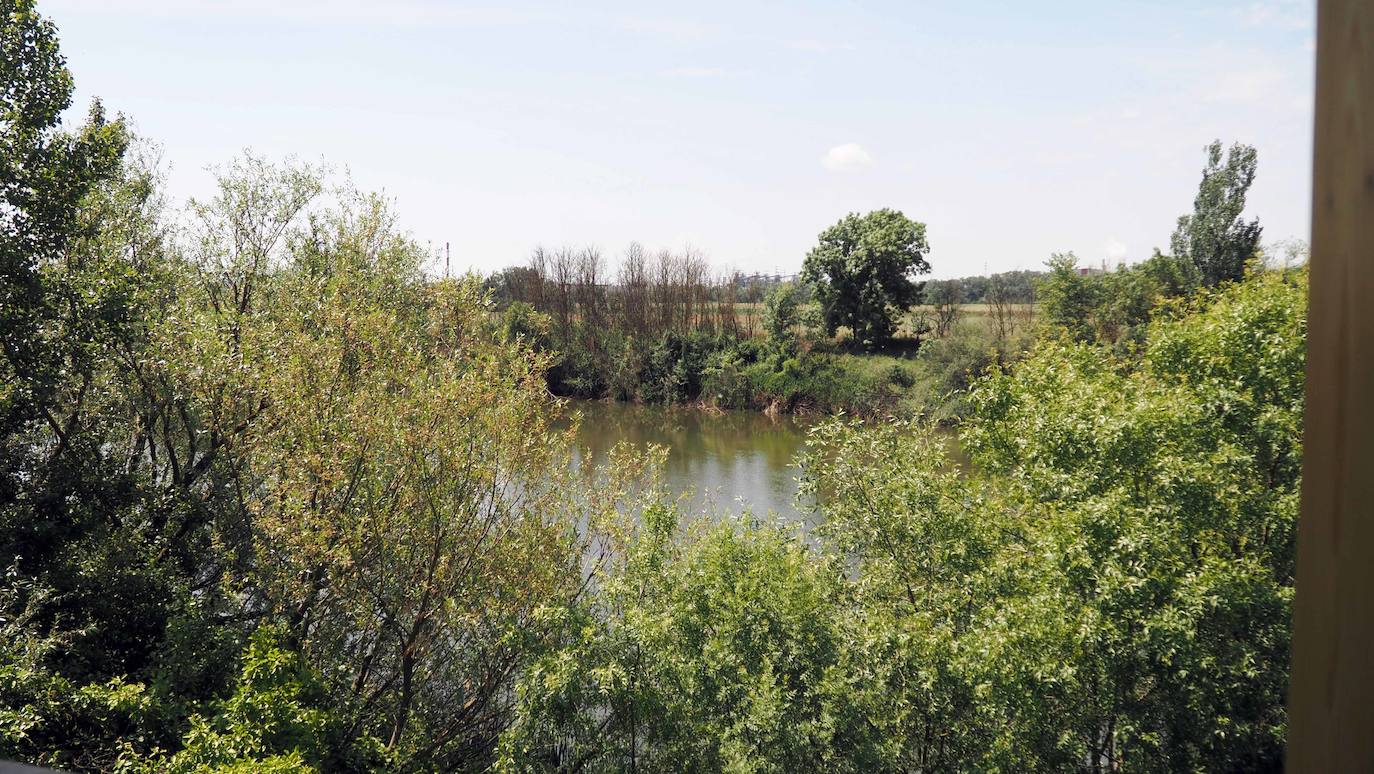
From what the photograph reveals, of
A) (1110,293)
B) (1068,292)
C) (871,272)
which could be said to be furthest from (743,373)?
(1110,293)

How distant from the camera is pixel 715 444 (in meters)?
29.0

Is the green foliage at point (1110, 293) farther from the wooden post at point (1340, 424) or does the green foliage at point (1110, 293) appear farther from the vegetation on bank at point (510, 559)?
the wooden post at point (1340, 424)

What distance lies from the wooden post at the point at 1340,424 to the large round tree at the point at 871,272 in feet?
120

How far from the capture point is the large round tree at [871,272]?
36.6 m

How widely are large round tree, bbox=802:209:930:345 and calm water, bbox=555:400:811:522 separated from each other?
5.94 metres

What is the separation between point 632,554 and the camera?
29.2ft

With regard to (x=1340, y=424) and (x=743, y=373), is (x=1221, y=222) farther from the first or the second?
(x=1340, y=424)

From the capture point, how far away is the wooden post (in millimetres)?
707

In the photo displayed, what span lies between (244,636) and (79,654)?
4.41 ft

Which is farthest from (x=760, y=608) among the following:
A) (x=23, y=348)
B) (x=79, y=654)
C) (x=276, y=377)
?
(x=23, y=348)

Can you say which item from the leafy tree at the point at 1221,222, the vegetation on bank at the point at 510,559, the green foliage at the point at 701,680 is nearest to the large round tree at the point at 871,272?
the leafy tree at the point at 1221,222

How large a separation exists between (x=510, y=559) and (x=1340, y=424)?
28.2ft

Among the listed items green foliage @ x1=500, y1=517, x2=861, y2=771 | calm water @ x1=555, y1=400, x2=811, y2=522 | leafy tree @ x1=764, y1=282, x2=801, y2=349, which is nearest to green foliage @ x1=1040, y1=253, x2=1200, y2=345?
calm water @ x1=555, y1=400, x2=811, y2=522

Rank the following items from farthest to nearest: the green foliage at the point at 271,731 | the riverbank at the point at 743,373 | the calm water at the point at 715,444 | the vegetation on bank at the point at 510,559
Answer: the riverbank at the point at 743,373 → the calm water at the point at 715,444 → the vegetation on bank at the point at 510,559 → the green foliage at the point at 271,731
